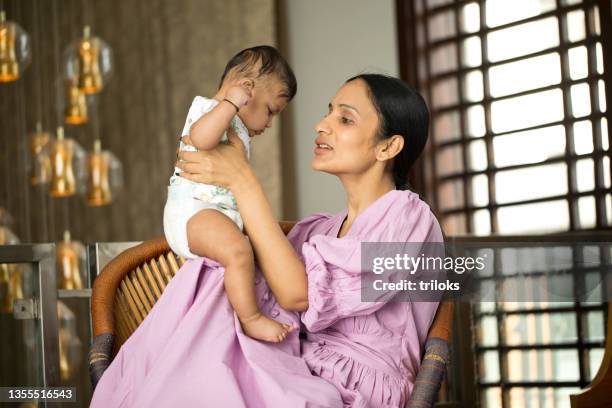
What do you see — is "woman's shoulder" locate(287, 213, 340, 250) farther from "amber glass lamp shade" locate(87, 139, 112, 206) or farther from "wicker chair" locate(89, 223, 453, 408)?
"amber glass lamp shade" locate(87, 139, 112, 206)

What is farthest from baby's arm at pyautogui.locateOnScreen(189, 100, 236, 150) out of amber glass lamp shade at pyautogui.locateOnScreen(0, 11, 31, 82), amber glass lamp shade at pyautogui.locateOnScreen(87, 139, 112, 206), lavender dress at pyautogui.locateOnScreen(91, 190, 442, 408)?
amber glass lamp shade at pyautogui.locateOnScreen(87, 139, 112, 206)

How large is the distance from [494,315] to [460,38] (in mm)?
2526

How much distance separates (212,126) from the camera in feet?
5.74

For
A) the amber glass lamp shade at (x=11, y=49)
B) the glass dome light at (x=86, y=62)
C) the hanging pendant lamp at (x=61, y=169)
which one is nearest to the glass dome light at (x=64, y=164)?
the hanging pendant lamp at (x=61, y=169)

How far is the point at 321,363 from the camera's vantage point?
170cm

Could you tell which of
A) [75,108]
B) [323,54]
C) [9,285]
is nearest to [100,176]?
[75,108]

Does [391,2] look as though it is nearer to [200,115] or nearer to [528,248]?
[528,248]

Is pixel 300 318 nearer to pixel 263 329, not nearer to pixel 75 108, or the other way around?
pixel 263 329

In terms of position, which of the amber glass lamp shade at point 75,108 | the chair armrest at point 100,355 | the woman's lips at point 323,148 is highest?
the amber glass lamp shade at point 75,108

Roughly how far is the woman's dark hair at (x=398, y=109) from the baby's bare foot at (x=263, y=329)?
1.54 feet

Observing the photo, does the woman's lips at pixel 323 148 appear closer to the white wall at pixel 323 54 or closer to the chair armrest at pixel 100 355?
the chair armrest at pixel 100 355

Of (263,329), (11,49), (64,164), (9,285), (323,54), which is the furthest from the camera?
(323,54)

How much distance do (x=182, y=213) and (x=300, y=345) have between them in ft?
1.16

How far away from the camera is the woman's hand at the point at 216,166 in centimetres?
178
